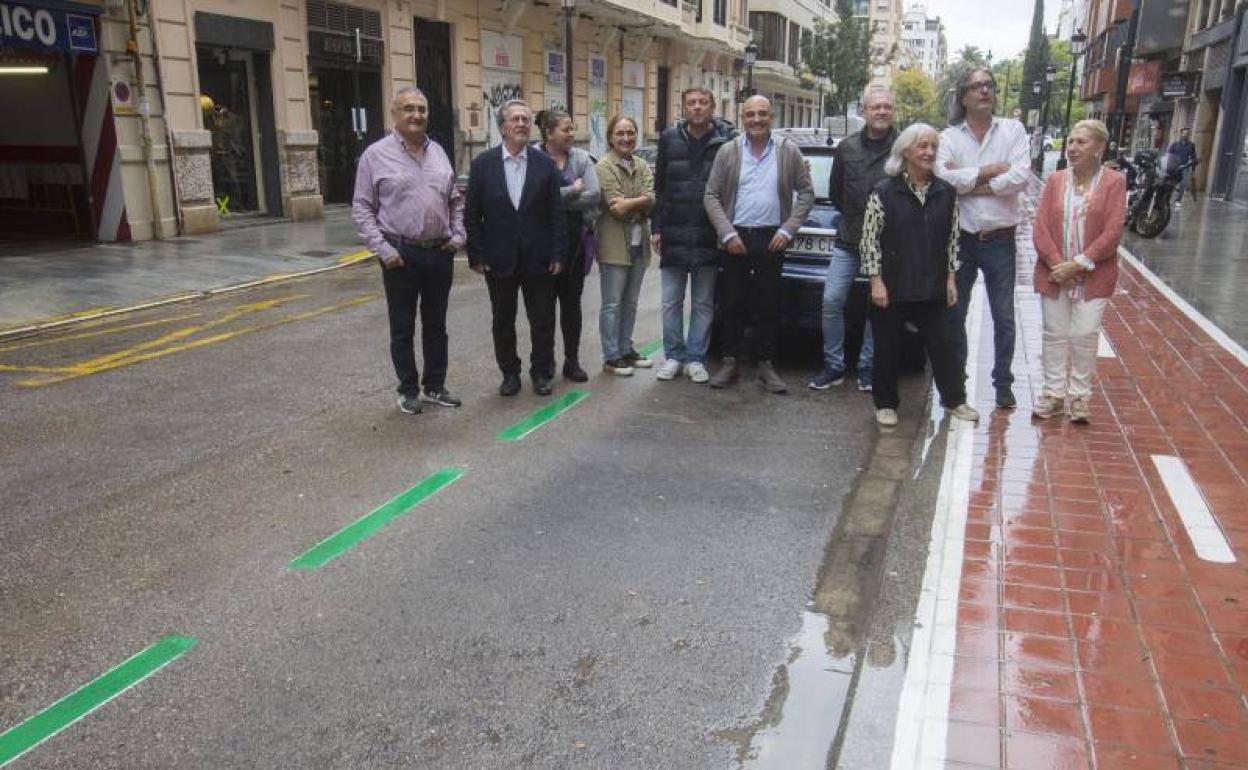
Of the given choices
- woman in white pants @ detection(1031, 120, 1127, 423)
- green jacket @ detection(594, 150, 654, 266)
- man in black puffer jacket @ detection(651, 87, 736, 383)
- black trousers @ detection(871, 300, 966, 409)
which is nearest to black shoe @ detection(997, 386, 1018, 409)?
woman in white pants @ detection(1031, 120, 1127, 423)

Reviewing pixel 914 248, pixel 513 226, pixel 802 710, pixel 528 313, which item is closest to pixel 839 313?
pixel 914 248

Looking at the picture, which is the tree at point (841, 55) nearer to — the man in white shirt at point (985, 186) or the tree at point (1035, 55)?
the tree at point (1035, 55)

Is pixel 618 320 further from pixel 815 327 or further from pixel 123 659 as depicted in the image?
pixel 123 659

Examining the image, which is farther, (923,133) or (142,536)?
(923,133)

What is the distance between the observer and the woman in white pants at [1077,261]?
5469mm

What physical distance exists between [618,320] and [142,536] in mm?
3743

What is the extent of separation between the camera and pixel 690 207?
6.70 meters

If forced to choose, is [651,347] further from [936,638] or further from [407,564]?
[936,638]

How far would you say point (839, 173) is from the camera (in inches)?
251

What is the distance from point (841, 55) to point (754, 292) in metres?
45.3

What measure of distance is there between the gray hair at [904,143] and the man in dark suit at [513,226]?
214 cm

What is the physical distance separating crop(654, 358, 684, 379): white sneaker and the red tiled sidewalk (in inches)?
82.5

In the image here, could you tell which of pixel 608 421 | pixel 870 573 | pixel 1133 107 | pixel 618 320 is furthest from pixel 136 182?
pixel 1133 107

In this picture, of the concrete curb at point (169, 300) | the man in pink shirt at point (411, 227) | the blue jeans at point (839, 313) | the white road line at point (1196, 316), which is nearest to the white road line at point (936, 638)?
the blue jeans at point (839, 313)
